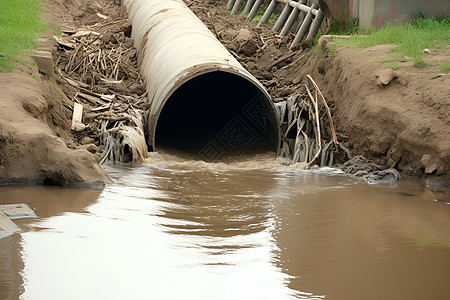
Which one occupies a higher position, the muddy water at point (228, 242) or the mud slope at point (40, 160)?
the mud slope at point (40, 160)

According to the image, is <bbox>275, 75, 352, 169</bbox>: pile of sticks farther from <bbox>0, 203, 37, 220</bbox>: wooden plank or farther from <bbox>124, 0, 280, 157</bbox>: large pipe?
<bbox>0, 203, 37, 220</bbox>: wooden plank

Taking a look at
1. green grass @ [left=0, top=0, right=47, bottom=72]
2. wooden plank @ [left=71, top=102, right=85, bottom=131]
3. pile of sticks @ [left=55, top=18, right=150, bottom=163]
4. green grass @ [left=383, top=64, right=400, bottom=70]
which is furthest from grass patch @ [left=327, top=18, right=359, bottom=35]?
green grass @ [left=0, top=0, right=47, bottom=72]

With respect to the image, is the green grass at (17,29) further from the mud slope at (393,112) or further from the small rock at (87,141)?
the mud slope at (393,112)

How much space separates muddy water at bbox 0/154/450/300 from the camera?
3525 mm

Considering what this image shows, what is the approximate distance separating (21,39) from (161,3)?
3.45 meters

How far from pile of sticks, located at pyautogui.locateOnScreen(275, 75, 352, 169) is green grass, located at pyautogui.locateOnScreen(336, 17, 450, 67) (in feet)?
3.20

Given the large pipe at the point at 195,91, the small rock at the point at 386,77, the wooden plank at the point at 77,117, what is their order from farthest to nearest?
the large pipe at the point at 195,91 → the wooden plank at the point at 77,117 → the small rock at the point at 386,77

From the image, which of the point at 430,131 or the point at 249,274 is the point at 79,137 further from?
the point at 249,274

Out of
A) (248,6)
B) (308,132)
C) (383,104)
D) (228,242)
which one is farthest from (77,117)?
(248,6)

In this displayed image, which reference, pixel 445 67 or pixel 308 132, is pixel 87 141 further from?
pixel 445 67

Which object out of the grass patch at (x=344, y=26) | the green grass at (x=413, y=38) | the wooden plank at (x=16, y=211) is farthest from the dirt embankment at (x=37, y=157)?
the grass patch at (x=344, y=26)

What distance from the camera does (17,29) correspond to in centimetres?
1103

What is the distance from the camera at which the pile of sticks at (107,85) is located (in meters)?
8.09

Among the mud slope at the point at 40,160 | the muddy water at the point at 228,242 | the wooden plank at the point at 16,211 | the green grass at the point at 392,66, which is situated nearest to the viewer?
the muddy water at the point at 228,242
